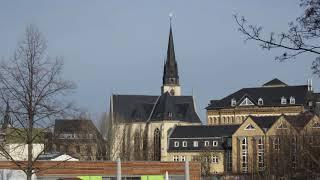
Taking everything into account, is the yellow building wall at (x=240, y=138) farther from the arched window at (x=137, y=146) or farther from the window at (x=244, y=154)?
the arched window at (x=137, y=146)

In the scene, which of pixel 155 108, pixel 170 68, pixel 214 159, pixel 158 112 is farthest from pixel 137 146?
pixel 170 68

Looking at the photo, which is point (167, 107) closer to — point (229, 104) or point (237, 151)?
point (229, 104)

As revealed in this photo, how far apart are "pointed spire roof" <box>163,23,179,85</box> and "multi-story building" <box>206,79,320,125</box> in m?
21.7

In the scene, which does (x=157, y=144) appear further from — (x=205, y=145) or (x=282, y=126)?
(x=282, y=126)

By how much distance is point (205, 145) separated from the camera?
425ft

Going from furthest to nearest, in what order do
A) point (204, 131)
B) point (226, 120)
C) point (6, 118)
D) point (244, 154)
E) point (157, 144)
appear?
point (157, 144), point (226, 120), point (204, 131), point (244, 154), point (6, 118)

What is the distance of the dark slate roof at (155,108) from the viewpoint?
158163 millimetres

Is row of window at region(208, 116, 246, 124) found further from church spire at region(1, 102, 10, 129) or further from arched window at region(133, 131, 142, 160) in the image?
church spire at region(1, 102, 10, 129)

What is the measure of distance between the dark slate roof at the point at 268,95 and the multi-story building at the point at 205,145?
1805 centimetres

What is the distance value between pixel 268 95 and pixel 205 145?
26.7 meters

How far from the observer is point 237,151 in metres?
121

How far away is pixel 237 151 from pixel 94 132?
3932cm

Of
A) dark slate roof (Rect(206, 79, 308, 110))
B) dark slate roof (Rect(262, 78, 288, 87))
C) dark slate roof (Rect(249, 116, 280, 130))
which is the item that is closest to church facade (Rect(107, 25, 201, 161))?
dark slate roof (Rect(206, 79, 308, 110))

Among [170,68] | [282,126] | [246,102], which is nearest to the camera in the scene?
[282,126]
